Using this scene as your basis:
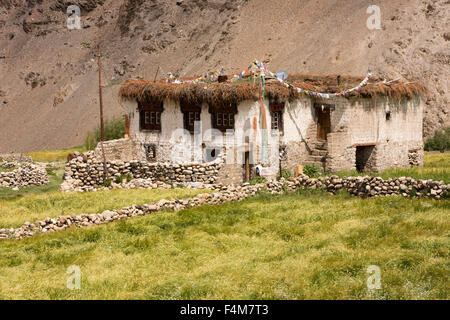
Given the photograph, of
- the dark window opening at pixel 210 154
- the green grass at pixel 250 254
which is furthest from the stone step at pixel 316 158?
the green grass at pixel 250 254

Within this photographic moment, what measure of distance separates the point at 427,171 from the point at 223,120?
9609mm

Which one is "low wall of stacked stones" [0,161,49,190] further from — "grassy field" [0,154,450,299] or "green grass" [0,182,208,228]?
"grassy field" [0,154,450,299]

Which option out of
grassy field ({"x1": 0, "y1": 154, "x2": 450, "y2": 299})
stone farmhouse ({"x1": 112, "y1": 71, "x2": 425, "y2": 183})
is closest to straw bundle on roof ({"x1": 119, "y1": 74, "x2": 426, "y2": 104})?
stone farmhouse ({"x1": 112, "y1": 71, "x2": 425, "y2": 183})

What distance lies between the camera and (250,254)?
1426 cm

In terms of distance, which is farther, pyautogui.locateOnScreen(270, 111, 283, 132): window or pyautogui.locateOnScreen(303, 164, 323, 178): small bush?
pyautogui.locateOnScreen(270, 111, 283, 132): window

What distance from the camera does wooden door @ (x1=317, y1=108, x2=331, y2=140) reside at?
1123 inches

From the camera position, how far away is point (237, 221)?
17734 millimetres

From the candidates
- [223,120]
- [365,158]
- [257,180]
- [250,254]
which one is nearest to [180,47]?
[223,120]

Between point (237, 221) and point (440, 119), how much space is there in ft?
118

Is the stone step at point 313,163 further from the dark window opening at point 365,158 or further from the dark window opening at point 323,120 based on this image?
the dark window opening at point 365,158

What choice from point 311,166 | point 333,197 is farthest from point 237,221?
point 311,166

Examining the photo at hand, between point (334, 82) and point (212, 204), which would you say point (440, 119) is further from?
point (212, 204)

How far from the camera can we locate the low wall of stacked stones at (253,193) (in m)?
17.5

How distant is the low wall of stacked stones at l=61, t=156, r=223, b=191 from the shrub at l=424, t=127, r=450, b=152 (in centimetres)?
2348
